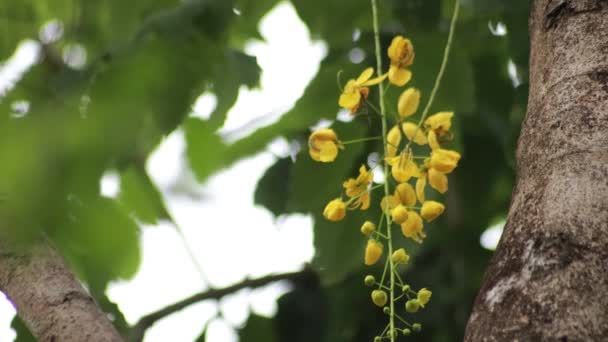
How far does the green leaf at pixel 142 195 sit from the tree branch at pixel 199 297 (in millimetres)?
220

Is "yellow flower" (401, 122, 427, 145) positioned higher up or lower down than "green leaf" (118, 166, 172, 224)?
lower down

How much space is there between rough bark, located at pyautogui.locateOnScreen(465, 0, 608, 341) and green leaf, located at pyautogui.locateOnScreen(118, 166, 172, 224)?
1.09 m

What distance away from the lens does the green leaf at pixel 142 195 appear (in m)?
2.23

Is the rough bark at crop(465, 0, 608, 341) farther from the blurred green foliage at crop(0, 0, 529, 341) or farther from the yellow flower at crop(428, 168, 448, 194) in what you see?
the blurred green foliage at crop(0, 0, 529, 341)

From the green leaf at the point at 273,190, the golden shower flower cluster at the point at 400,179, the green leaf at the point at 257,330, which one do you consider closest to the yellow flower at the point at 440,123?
the golden shower flower cluster at the point at 400,179

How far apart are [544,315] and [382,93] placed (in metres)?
0.67

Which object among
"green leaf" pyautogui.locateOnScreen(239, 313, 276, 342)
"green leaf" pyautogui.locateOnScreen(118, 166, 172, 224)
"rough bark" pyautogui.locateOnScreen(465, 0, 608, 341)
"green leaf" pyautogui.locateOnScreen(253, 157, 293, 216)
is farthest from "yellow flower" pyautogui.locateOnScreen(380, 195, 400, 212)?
"green leaf" pyautogui.locateOnScreen(239, 313, 276, 342)

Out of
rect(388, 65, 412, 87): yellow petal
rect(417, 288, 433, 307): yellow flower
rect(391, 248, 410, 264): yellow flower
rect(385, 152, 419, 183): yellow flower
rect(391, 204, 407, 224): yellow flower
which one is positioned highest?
rect(388, 65, 412, 87): yellow petal

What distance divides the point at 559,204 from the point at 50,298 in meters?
0.63

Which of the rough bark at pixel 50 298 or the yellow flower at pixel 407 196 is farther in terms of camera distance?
the yellow flower at pixel 407 196

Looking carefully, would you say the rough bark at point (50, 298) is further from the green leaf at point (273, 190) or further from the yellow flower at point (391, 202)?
the green leaf at point (273, 190)

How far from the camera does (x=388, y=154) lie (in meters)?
1.53

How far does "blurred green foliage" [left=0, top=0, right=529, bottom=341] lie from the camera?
4.22ft

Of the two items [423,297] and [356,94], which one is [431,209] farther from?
[356,94]
